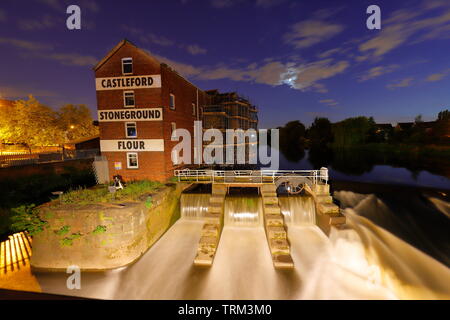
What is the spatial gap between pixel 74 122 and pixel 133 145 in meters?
35.8

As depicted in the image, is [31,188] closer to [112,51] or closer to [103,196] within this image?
[103,196]

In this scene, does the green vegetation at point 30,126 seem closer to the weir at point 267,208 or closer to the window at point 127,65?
the window at point 127,65

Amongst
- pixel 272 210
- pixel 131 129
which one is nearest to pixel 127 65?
pixel 131 129

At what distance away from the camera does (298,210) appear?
16.2m

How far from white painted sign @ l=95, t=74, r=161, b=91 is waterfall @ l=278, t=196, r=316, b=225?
593 inches

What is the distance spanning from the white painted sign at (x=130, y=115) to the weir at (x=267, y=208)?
20.6 ft

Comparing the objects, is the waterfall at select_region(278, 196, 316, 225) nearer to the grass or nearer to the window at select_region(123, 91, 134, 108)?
the grass

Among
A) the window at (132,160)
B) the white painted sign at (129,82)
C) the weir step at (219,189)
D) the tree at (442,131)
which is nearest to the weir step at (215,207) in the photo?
the weir step at (219,189)

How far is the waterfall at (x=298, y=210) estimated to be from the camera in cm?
1594

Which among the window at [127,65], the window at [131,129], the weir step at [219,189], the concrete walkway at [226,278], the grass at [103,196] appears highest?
the window at [127,65]
